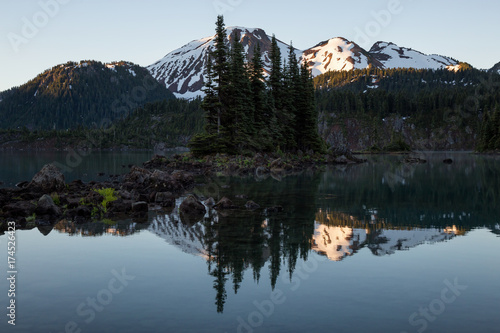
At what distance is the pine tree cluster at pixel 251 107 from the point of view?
212 ft

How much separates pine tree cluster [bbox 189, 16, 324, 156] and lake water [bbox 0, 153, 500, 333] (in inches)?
1726

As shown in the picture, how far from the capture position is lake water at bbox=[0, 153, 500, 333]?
901cm

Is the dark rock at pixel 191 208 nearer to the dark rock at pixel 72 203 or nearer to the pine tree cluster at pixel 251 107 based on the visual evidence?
the dark rock at pixel 72 203

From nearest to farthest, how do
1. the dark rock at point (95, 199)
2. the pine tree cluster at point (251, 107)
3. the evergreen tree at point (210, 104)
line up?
the dark rock at point (95, 199)
the evergreen tree at point (210, 104)
the pine tree cluster at point (251, 107)

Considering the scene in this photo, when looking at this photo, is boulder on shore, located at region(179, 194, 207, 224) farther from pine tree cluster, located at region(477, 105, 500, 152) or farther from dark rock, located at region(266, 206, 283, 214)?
pine tree cluster, located at region(477, 105, 500, 152)

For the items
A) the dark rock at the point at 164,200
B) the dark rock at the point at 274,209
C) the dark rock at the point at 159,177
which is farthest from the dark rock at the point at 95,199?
the dark rock at the point at 274,209

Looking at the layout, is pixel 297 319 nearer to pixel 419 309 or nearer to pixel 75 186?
pixel 419 309

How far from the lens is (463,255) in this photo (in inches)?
568

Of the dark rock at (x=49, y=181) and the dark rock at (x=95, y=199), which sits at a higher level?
the dark rock at (x=49, y=181)

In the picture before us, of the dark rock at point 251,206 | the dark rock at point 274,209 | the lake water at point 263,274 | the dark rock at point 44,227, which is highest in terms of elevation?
the dark rock at point 251,206

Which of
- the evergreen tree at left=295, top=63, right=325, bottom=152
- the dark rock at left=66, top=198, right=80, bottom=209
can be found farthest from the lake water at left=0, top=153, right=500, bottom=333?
the evergreen tree at left=295, top=63, right=325, bottom=152

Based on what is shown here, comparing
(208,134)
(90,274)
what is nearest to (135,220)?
(90,274)

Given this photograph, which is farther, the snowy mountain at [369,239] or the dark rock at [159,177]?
the dark rock at [159,177]

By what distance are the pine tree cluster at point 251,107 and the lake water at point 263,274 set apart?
43828mm
